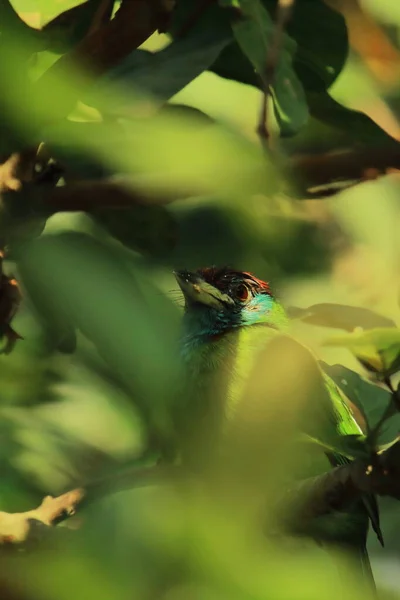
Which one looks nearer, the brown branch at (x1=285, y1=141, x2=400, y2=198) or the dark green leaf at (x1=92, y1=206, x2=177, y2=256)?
the brown branch at (x1=285, y1=141, x2=400, y2=198)

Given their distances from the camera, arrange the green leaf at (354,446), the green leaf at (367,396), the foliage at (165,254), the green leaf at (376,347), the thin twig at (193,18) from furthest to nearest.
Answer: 1. the thin twig at (193,18)
2. the green leaf at (367,396)
3. the green leaf at (354,446)
4. the green leaf at (376,347)
5. the foliage at (165,254)

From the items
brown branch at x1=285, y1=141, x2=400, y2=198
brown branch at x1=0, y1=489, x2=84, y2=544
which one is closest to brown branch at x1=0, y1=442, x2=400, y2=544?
brown branch at x1=0, y1=489, x2=84, y2=544

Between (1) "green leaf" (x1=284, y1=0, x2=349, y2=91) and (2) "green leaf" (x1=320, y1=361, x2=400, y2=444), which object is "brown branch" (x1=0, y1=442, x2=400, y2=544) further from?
(1) "green leaf" (x1=284, y1=0, x2=349, y2=91)

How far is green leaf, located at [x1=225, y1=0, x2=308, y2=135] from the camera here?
1.06 m

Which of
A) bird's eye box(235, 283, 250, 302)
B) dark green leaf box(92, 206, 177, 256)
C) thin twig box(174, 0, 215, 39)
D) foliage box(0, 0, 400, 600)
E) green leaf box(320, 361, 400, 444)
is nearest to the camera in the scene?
foliage box(0, 0, 400, 600)

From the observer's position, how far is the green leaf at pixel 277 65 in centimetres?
106

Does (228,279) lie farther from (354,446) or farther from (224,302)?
(354,446)

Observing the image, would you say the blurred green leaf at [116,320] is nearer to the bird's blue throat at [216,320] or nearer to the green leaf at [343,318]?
the green leaf at [343,318]

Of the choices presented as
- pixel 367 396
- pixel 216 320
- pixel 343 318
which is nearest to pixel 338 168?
pixel 367 396

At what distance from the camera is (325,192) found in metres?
1.19

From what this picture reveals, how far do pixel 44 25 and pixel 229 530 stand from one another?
676mm

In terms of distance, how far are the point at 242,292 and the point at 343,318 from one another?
1732mm

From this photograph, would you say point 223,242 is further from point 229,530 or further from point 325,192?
point 229,530

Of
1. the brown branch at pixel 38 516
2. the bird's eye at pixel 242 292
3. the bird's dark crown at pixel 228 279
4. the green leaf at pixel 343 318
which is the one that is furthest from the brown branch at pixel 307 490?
the bird's eye at pixel 242 292
